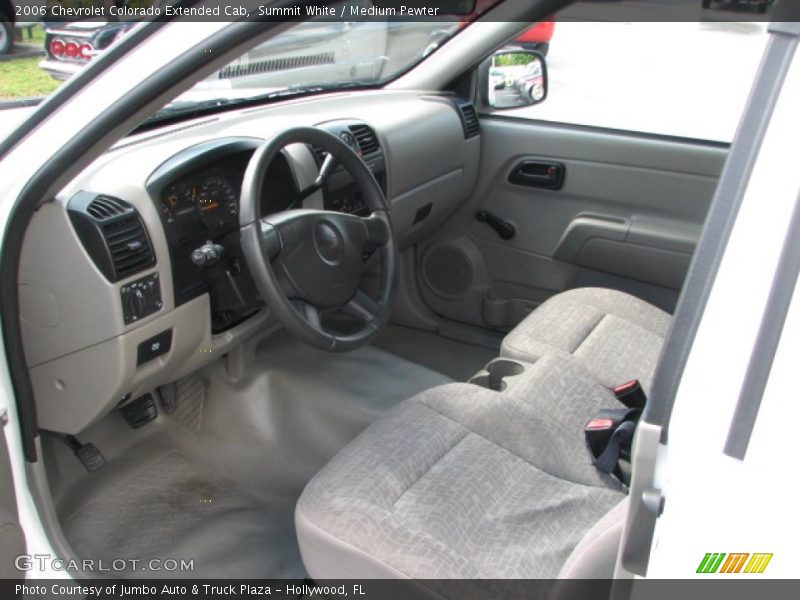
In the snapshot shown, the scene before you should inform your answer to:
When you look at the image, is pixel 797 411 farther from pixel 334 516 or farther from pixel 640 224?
pixel 640 224

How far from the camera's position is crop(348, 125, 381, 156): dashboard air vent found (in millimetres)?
2334

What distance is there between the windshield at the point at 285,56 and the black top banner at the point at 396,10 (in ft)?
0.07

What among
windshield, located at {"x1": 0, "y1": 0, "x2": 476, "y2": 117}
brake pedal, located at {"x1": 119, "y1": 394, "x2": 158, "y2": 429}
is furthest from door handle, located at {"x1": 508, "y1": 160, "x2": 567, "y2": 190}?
brake pedal, located at {"x1": 119, "y1": 394, "x2": 158, "y2": 429}

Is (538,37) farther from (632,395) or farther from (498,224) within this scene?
(632,395)

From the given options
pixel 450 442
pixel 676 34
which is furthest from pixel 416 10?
pixel 450 442

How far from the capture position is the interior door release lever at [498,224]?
9.49 feet

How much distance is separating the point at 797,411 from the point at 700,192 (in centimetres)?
202

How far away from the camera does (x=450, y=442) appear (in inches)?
63.5

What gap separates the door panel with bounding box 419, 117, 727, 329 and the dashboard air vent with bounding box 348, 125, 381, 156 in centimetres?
66

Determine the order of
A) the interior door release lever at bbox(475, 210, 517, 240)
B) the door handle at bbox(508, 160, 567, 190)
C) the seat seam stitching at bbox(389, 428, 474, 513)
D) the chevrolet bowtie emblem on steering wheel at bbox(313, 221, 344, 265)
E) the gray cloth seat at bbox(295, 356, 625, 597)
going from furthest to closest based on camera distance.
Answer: the interior door release lever at bbox(475, 210, 517, 240), the door handle at bbox(508, 160, 567, 190), the chevrolet bowtie emblem on steering wheel at bbox(313, 221, 344, 265), the seat seam stitching at bbox(389, 428, 474, 513), the gray cloth seat at bbox(295, 356, 625, 597)

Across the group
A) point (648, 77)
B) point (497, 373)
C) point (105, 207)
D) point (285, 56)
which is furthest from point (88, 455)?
point (648, 77)

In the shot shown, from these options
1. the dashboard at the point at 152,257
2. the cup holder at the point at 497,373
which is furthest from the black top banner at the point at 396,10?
the cup holder at the point at 497,373

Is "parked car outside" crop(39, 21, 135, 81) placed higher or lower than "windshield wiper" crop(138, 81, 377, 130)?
higher
